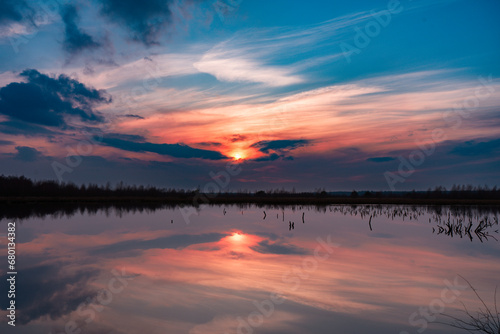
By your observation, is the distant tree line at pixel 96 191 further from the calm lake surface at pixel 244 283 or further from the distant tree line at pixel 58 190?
the calm lake surface at pixel 244 283

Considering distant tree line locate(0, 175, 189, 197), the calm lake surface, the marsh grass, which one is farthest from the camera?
distant tree line locate(0, 175, 189, 197)

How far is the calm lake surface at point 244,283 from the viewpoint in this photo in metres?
5.52

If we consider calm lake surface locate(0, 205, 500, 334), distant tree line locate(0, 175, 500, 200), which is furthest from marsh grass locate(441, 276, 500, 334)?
distant tree line locate(0, 175, 500, 200)

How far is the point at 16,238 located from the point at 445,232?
20.9 m

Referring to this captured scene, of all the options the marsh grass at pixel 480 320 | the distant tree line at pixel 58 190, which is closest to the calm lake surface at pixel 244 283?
the marsh grass at pixel 480 320

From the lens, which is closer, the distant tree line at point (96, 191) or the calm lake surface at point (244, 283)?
the calm lake surface at point (244, 283)

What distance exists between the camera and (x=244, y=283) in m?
7.77

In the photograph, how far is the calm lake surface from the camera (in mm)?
5520

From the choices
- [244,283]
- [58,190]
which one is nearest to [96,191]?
[58,190]

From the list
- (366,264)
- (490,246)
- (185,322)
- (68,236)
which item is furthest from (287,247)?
(68,236)

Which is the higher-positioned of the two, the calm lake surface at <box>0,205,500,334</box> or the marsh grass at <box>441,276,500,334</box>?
the marsh grass at <box>441,276,500,334</box>

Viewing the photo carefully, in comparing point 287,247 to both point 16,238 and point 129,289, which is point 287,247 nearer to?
point 129,289

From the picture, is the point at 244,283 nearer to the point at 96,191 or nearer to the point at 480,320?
the point at 480,320

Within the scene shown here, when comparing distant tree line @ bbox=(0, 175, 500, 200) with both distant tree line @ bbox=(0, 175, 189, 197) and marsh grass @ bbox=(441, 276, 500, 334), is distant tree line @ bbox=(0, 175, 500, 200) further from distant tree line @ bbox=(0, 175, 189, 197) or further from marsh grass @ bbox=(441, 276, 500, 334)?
marsh grass @ bbox=(441, 276, 500, 334)
